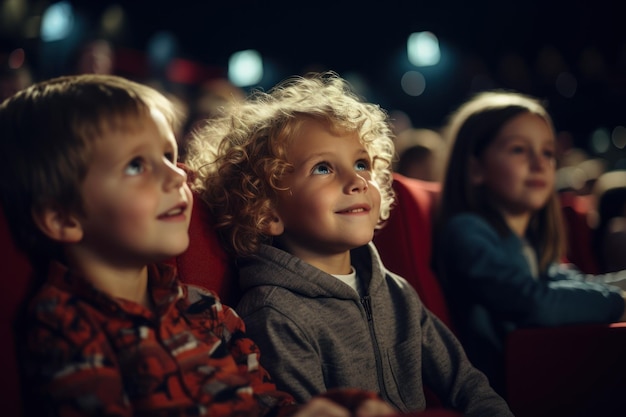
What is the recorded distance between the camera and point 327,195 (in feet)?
4.15

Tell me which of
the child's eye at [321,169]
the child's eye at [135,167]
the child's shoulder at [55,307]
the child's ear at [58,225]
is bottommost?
the child's shoulder at [55,307]

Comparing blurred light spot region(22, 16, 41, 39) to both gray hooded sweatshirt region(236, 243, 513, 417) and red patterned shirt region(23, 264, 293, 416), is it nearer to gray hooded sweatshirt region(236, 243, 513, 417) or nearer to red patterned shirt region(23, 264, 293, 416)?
gray hooded sweatshirt region(236, 243, 513, 417)

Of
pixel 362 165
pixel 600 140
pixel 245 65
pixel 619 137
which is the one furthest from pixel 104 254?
pixel 619 137

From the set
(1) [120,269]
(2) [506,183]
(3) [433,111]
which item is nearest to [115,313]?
(1) [120,269]

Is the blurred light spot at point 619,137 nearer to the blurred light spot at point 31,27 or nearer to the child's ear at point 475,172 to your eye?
the blurred light spot at point 31,27

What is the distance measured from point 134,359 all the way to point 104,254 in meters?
0.19

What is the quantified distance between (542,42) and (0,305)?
12.0 m

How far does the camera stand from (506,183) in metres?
1.85

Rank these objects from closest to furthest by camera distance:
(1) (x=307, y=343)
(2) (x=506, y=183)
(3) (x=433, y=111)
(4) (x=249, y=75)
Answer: (1) (x=307, y=343)
(2) (x=506, y=183)
(4) (x=249, y=75)
(3) (x=433, y=111)

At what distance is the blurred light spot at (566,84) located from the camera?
1195cm

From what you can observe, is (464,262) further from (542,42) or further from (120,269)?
(542,42)

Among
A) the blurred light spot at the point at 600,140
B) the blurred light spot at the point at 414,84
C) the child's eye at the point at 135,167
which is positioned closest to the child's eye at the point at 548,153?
the child's eye at the point at 135,167

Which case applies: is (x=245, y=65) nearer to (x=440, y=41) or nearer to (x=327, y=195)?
(x=440, y=41)

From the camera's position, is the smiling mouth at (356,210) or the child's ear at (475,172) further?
the child's ear at (475,172)
